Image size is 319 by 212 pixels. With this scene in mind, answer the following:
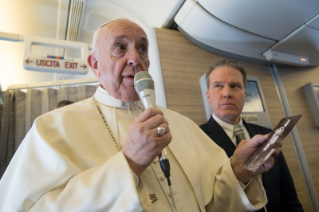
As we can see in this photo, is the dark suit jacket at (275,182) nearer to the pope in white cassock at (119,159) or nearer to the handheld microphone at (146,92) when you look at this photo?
the pope in white cassock at (119,159)

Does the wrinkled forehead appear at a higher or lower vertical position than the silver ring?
higher

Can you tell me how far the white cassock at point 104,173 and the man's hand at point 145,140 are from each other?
3 centimetres

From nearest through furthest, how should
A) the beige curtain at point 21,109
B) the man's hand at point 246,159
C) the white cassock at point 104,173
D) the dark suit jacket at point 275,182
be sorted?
the white cassock at point 104,173
the man's hand at point 246,159
the dark suit jacket at point 275,182
the beige curtain at point 21,109

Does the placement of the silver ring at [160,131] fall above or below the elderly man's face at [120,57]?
below

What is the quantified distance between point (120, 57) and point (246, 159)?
671mm

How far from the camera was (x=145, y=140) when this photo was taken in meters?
0.48

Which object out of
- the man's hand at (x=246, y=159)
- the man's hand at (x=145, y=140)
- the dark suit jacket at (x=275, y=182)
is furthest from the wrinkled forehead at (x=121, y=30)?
the dark suit jacket at (x=275, y=182)

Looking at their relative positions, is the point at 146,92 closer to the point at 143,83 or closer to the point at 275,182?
the point at 143,83

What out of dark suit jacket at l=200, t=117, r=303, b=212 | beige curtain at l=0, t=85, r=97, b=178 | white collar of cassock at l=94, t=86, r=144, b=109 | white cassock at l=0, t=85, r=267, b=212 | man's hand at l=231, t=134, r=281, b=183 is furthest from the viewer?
beige curtain at l=0, t=85, r=97, b=178

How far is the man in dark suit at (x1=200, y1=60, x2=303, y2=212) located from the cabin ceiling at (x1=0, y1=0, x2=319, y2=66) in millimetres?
356

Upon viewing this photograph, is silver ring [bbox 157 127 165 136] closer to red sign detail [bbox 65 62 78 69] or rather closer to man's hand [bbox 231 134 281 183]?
man's hand [bbox 231 134 281 183]

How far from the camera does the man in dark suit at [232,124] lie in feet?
3.96

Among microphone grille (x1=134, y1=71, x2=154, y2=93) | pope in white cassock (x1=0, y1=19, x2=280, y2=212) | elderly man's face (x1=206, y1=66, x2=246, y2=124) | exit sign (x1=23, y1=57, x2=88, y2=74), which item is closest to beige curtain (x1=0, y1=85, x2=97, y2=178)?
exit sign (x1=23, y1=57, x2=88, y2=74)

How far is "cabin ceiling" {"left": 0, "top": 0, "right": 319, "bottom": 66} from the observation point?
1.40 metres
